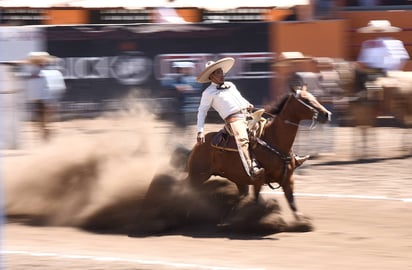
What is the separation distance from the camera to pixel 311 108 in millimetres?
11430

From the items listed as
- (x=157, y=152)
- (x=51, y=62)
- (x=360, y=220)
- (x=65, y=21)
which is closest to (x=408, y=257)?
(x=360, y=220)

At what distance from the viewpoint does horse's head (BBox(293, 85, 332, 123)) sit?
37.3 feet

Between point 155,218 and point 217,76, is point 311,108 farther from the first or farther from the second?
point 155,218

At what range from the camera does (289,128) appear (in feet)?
38.0

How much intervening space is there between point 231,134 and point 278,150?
0.62 m

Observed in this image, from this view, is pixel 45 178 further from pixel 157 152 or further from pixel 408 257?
pixel 408 257

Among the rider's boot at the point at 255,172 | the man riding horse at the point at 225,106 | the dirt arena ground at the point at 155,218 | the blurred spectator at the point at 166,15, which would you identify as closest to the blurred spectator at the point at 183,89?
the blurred spectator at the point at 166,15

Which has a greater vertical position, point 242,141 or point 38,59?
point 38,59

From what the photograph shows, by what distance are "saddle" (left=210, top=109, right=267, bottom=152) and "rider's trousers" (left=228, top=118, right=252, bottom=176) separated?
11 cm

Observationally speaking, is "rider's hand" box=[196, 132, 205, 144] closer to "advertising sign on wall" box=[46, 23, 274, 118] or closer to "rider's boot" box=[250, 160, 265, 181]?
"rider's boot" box=[250, 160, 265, 181]

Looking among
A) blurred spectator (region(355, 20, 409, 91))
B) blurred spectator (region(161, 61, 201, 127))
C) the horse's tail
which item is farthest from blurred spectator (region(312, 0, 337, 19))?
the horse's tail

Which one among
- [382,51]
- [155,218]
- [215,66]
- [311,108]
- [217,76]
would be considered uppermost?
[215,66]

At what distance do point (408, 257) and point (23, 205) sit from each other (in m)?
5.53

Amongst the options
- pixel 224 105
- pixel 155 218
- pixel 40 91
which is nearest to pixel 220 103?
pixel 224 105
